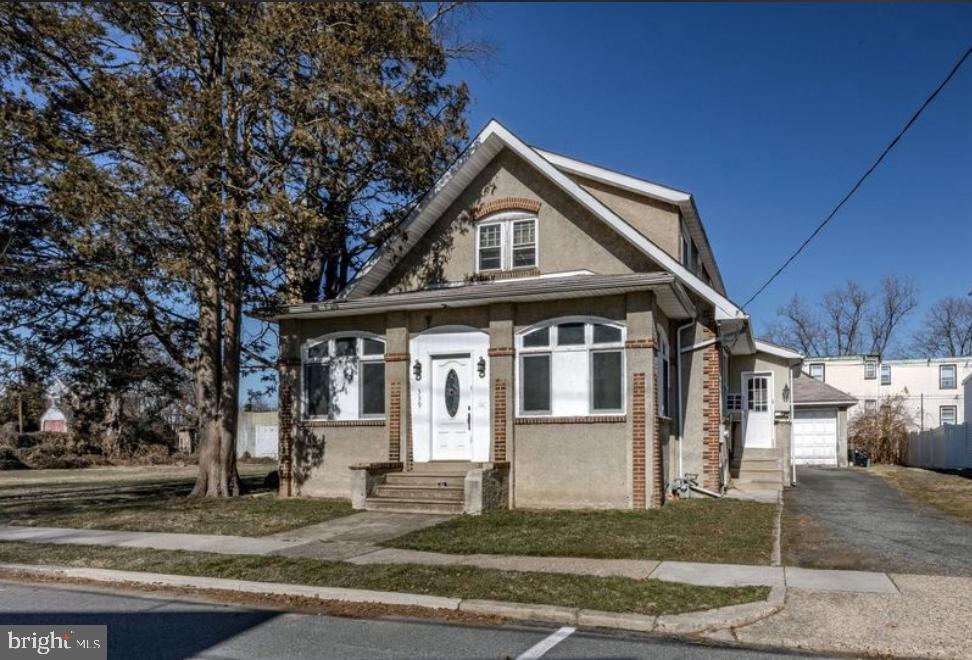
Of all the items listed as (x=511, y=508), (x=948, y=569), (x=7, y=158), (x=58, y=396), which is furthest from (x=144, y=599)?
(x=58, y=396)

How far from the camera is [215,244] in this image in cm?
1482

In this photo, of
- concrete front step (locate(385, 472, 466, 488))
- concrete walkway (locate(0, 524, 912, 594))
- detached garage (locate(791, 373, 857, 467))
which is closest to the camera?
concrete walkway (locate(0, 524, 912, 594))

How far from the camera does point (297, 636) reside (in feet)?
22.0

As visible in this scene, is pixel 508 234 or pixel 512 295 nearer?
pixel 512 295

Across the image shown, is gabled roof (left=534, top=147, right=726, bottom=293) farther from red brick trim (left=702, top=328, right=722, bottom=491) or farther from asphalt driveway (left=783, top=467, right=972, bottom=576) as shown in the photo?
asphalt driveway (left=783, top=467, right=972, bottom=576)

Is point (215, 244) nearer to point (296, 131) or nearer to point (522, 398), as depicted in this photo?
point (296, 131)

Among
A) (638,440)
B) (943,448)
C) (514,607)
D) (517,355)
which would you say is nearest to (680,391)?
(638,440)

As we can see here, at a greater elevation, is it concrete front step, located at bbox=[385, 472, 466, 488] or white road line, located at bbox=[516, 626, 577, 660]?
concrete front step, located at bbox=[385, 472, 466, 488]

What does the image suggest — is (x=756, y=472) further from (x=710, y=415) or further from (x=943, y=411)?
(x=943, y=411)

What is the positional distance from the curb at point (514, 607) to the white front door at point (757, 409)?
48.9ft

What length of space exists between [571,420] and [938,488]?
40.3 ft

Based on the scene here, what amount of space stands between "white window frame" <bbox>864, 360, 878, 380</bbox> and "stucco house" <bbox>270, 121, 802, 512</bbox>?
25.2 m

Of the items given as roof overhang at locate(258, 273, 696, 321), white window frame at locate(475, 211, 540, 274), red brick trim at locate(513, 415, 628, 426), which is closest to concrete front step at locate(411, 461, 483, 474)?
red brick trim at locate(513, 415, 628, 426)

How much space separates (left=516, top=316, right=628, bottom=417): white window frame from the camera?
14.2 meters
